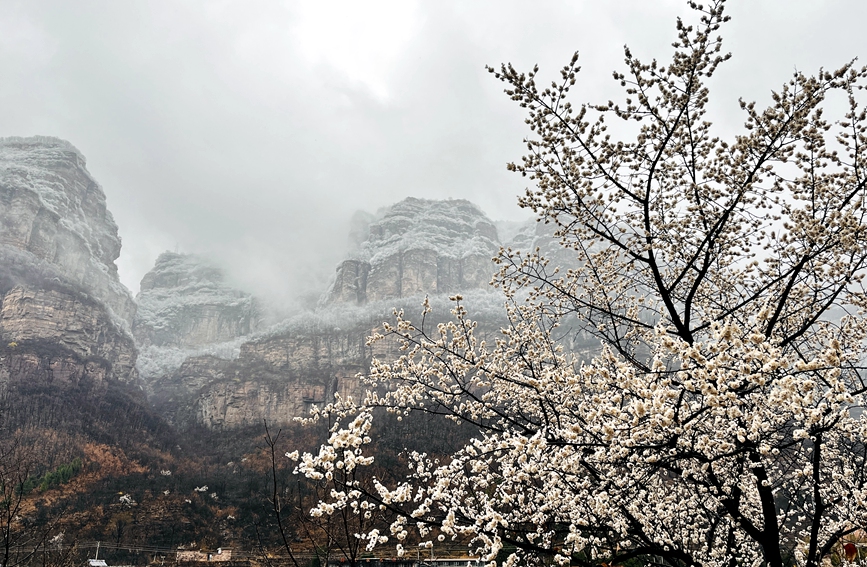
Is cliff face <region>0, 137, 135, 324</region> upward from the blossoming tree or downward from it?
upward

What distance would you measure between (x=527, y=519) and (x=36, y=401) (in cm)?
11270

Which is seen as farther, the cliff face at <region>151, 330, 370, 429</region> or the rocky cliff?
the rocky cliff

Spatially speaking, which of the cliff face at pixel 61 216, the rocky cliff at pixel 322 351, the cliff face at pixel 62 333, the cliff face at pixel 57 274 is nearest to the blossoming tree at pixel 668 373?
the rocky cliff at pixel 322 351

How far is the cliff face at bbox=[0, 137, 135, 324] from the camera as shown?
136875 mm

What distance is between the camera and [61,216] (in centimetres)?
15338

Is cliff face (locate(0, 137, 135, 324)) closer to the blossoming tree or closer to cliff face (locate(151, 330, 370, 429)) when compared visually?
cliff face (locate(151, 330, 370, 429))

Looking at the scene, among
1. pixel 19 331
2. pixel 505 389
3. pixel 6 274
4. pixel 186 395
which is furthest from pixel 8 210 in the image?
pixel 505 389

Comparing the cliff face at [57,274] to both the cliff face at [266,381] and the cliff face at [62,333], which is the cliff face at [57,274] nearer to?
the cliff face at [62,333]

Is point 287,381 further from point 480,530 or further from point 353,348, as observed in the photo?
point 480,530

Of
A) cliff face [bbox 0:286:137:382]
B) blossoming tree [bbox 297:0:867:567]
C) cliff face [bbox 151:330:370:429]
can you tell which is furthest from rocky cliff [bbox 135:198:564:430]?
blossoming tree [bbox 297:0:867:567]

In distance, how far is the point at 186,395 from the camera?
152000 mm

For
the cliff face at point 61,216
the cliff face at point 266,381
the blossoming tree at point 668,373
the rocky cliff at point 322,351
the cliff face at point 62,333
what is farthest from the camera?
the cliff face at point 61,216

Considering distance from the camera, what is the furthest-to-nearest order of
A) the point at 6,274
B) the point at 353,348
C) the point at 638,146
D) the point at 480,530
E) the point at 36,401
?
1. the point at 353,348
2. the point at 6,274
3. the point at 36,401
4. the point at 638,146
5. the point at 480,530

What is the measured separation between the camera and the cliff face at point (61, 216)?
136875mm
